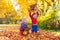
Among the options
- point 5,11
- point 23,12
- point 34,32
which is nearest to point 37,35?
point 34,32

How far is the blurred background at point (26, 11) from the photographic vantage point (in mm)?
2338

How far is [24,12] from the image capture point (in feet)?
7.70

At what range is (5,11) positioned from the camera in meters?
2.34

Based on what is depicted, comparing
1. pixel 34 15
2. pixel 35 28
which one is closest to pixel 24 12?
pixel 34 15

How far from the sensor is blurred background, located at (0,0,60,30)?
234cm

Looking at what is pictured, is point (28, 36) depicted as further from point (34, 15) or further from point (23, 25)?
point (34, 15)

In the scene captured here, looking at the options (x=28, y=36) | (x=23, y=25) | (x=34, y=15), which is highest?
(x=34, y=15)

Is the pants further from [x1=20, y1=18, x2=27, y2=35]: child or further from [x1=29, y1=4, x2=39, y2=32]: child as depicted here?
[x1=20, y1=18, x2=27, y2=35]: child

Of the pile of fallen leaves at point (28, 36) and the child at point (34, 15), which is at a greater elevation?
the child at point (34, 15)

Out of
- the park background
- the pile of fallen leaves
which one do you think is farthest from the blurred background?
the pile of fallen leaves

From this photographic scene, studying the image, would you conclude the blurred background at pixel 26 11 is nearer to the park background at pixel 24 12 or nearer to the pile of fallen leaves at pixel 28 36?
the park background at pixel 24 12

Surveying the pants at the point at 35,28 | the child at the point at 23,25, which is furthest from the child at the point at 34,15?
the child at the point at 23,25

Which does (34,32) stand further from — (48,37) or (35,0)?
(35,0)

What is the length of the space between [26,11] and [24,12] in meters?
0.03
